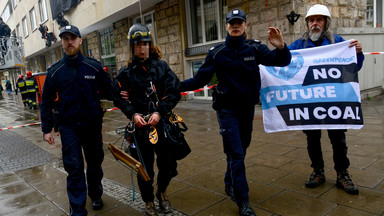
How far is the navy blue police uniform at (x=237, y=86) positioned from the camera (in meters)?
2.95

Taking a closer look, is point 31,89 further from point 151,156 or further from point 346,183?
point 346,183

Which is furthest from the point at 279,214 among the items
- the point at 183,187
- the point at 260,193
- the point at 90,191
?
the point at 90,191

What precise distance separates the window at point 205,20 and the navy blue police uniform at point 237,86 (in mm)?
8198

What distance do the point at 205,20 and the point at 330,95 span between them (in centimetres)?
900

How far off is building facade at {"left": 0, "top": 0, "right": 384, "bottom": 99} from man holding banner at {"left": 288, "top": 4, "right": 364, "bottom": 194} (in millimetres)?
3444

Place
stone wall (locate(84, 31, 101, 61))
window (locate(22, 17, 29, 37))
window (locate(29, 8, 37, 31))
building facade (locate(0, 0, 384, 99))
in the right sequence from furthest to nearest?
window (locate(22, 17, 29, 37)) < window (locate(29, 8, 37, 31)) < stone wall (locate(84, 31, 101, 61)) < building facade (locate(0, 0, 384, 99))

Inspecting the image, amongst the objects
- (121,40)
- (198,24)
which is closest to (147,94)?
(198,24)

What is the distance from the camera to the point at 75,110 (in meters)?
3.05

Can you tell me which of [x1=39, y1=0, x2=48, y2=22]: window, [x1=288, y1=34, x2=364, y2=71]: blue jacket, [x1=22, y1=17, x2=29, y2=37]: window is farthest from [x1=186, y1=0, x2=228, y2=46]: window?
[x1=22, y1=17, x2=29, y2=37]: window

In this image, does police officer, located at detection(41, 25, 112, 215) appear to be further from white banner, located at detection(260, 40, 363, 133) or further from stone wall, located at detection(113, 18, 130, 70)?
stone wall, located at detection(113, 18, 130, 70)

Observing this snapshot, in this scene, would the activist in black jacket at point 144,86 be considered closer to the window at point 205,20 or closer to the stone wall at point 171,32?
the window at point 205,20

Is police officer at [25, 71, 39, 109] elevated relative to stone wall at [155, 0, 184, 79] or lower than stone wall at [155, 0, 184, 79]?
lower

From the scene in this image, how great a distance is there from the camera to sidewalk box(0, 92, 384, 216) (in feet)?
10.0

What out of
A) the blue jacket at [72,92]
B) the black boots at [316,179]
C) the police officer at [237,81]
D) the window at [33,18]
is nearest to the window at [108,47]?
the window at [33,18]
